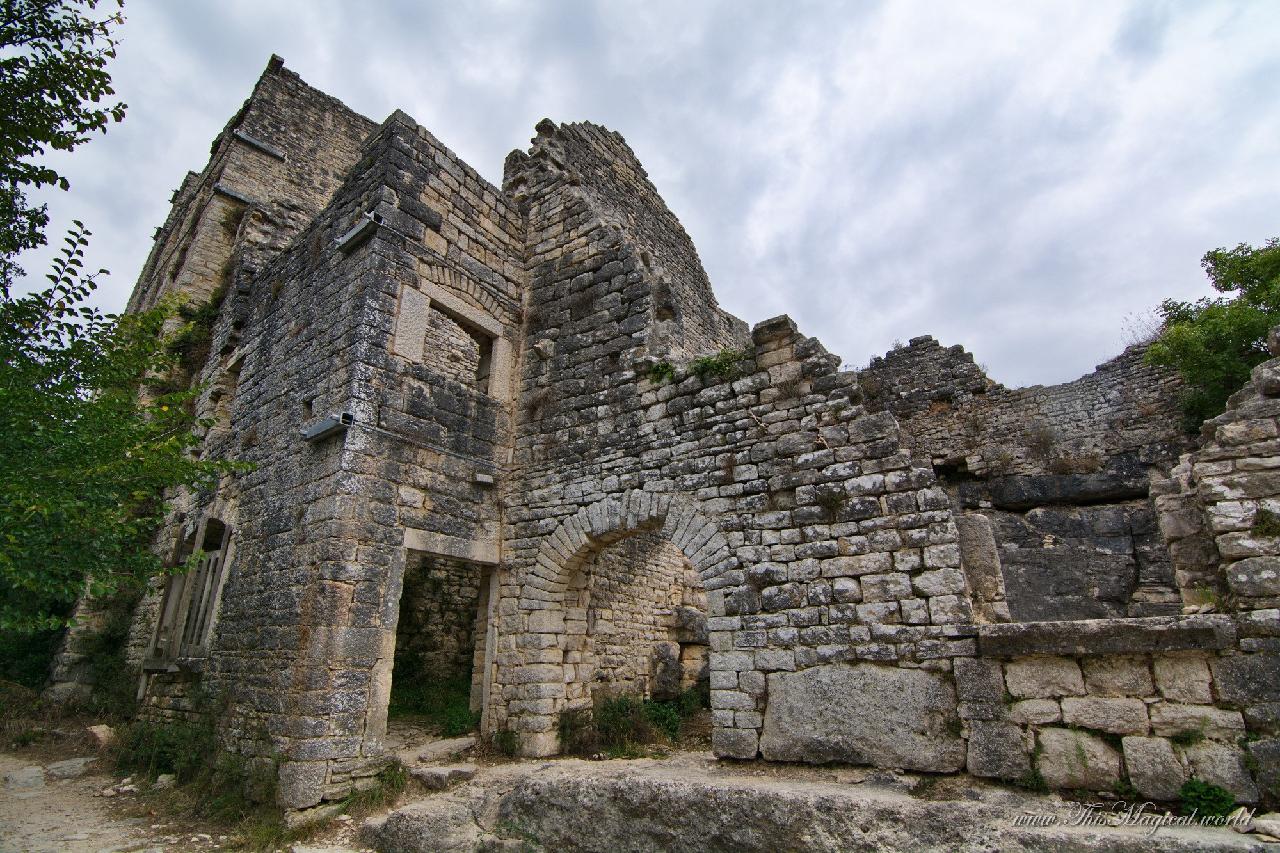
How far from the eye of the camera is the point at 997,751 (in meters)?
4.41

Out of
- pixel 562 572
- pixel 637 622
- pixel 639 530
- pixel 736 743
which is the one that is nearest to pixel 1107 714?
pixel 736 743

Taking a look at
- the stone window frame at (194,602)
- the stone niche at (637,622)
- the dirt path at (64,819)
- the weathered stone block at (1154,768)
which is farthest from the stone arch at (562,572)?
the stone window frame at (194,602)

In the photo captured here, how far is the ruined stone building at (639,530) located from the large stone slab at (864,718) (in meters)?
0.02

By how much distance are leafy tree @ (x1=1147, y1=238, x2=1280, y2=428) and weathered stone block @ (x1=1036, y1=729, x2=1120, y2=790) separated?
7852 millimetres

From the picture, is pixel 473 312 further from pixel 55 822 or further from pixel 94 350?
pixel 55 822

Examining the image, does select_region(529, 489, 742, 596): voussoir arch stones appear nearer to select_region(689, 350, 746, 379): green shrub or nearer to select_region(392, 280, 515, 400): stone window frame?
select_region(689, 350, 746, 379): green shrub

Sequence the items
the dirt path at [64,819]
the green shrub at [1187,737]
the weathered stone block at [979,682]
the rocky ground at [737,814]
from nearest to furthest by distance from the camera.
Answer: the rocky ground at [737,814], the green shrub at [1187,737], the weathered stone block at [979,682], the dirt path at [64,819]

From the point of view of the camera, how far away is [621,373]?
7391 millimetres

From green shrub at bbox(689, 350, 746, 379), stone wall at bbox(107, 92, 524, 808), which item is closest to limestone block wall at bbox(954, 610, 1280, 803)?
green shrub at bbox(689, 350, 746, 379)

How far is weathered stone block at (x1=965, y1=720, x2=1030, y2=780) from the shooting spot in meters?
4.33

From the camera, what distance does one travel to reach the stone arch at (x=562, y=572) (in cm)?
611

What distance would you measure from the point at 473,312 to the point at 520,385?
3.56 ft

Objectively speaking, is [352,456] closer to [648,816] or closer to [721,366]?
[721,366]

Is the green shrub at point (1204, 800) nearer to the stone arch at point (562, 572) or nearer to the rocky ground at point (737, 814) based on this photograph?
the rocky ground at point (737, 814)
